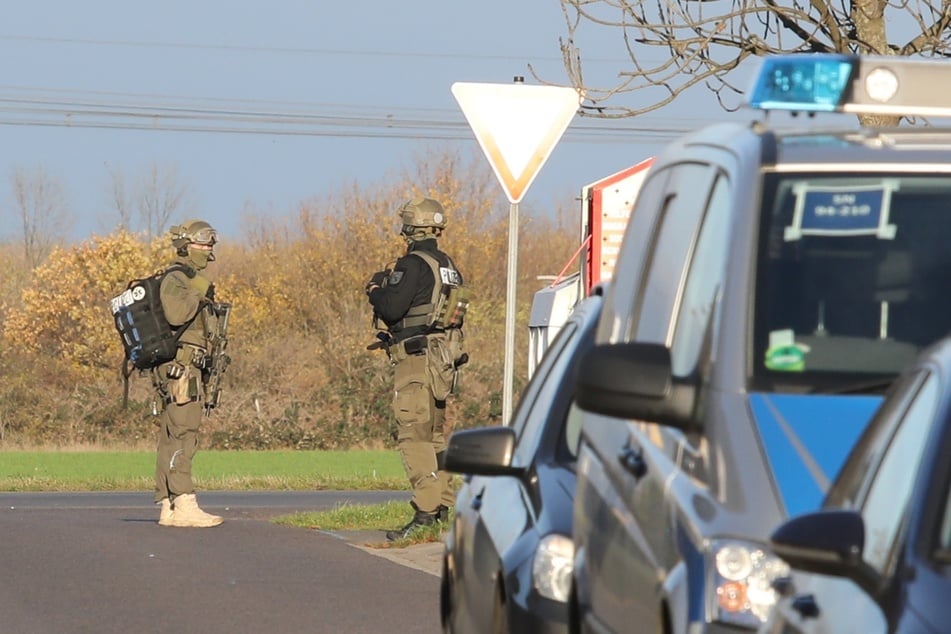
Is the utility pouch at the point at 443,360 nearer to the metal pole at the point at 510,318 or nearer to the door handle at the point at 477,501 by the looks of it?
the metal pole at the point at 510,318

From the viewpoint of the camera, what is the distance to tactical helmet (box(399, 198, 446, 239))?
Result: 13.7 metres

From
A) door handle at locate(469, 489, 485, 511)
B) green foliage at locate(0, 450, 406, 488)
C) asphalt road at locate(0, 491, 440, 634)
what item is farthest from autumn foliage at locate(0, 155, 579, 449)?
door handle at locate(469, 489, 485, 511)

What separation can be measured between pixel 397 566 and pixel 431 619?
98.6 inches

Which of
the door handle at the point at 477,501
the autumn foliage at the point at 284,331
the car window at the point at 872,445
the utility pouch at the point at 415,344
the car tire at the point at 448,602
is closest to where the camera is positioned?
the car window at the point at 872,445

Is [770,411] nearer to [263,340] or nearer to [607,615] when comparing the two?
[607,615]

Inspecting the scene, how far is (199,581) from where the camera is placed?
11.9 m

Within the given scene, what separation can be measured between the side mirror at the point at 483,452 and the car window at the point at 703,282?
5.87 feet

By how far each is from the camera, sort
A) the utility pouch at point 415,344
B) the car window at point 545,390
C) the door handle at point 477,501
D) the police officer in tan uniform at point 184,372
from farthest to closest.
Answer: the police officer in tan uniform at point 184,372
the utility pouch at point 415,344
the door handle at point 477,501
the car window at point 545,390

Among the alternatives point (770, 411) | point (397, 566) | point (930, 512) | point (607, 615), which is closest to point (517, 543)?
point (607, 615)

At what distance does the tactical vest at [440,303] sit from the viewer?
13.7 meters

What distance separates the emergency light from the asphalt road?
5.04 meters

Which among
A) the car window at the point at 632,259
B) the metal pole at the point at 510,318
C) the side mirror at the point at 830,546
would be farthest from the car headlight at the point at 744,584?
the metal pole at the point at 510,318

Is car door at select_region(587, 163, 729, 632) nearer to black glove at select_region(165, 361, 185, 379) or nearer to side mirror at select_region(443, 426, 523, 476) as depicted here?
side mirror at select_region(443, 426, 523, 476)

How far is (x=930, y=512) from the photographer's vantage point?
125 inches
